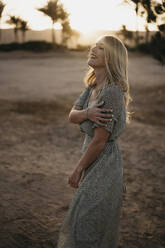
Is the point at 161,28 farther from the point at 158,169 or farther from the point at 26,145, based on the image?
the point at 26,145

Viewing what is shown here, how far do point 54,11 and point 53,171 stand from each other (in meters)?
42.1

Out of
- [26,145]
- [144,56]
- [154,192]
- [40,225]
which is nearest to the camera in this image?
[40,225]

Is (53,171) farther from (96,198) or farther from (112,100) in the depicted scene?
(112,100)

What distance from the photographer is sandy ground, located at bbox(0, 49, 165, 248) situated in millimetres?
3086

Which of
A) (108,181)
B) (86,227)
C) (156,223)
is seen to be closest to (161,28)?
(156,223)

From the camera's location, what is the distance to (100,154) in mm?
1929

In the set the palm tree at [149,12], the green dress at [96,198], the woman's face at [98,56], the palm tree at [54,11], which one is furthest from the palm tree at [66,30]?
the green dress at [96,198]

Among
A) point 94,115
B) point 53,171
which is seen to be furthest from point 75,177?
point 53,171

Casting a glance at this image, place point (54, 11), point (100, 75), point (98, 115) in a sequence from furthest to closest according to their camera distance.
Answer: point (54, 11) < point (100, 75) < point (98, 115)

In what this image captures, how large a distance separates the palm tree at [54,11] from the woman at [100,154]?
42.1 meters

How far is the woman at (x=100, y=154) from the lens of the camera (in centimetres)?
177

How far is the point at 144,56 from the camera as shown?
105 ft

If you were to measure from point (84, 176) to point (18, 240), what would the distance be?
1.35 meters

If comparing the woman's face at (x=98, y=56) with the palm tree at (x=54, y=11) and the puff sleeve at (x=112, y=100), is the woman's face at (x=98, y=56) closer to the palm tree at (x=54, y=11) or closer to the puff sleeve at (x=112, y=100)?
the puff sleeve at (x=112, y=100)
